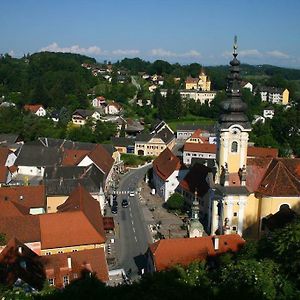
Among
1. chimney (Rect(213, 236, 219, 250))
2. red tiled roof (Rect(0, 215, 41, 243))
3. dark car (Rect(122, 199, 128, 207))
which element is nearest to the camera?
chimney (Rect(213, 236, 219, 250))

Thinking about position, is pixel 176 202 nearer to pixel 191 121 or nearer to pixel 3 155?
pixel 3 155

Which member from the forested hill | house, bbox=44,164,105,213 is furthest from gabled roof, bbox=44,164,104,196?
the forested hill

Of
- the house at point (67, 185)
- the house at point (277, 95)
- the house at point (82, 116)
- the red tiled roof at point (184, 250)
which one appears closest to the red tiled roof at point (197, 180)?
the house at point (67, 185)

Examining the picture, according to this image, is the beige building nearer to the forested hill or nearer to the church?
the church

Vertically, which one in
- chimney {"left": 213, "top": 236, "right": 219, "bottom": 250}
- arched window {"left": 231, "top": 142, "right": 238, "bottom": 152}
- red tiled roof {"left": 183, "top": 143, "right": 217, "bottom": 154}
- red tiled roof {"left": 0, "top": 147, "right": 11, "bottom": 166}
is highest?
arched window {"left": 231, "top": 142, "right": 238, "bottom": 152}

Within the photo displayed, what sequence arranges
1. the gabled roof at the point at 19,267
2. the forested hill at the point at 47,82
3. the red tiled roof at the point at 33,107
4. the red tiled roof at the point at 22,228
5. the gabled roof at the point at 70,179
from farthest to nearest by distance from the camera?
the forested hill at the point at 47,82
the red tiled roof at the point at 33,107
the gabled roof at the point at 70,179
the red tiled roof at the point at 22,228
the gabled roof at the point at 19,267

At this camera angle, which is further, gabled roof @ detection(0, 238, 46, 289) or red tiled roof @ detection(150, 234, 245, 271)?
red tiled roof @ detection(150, 234, 245, 271)

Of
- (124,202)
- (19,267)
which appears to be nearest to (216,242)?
(19,267)

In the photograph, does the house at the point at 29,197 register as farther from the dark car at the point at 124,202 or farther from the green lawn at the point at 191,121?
the green lawn at the point at 191,121

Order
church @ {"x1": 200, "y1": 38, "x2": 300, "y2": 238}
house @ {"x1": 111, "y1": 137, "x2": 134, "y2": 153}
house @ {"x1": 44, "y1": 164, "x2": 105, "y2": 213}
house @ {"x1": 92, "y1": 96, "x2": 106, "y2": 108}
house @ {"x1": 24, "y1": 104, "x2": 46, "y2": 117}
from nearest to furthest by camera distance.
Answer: church @ {"x1": 200, "y1": 38, "x2": 300, "y2": 238} < house @ {"x1": 44, "y1": 164, "x2": 105, "y2": 213} < house @ {"x1": 111, "y1": 137, "x2": 134, "y2": 153} < house @ {"x1": 24, "y1": 104, "x2": 46, "y2": 117} < house @ {"x1": 92, "y1": 96, "x2": 106, "y2": 108}
